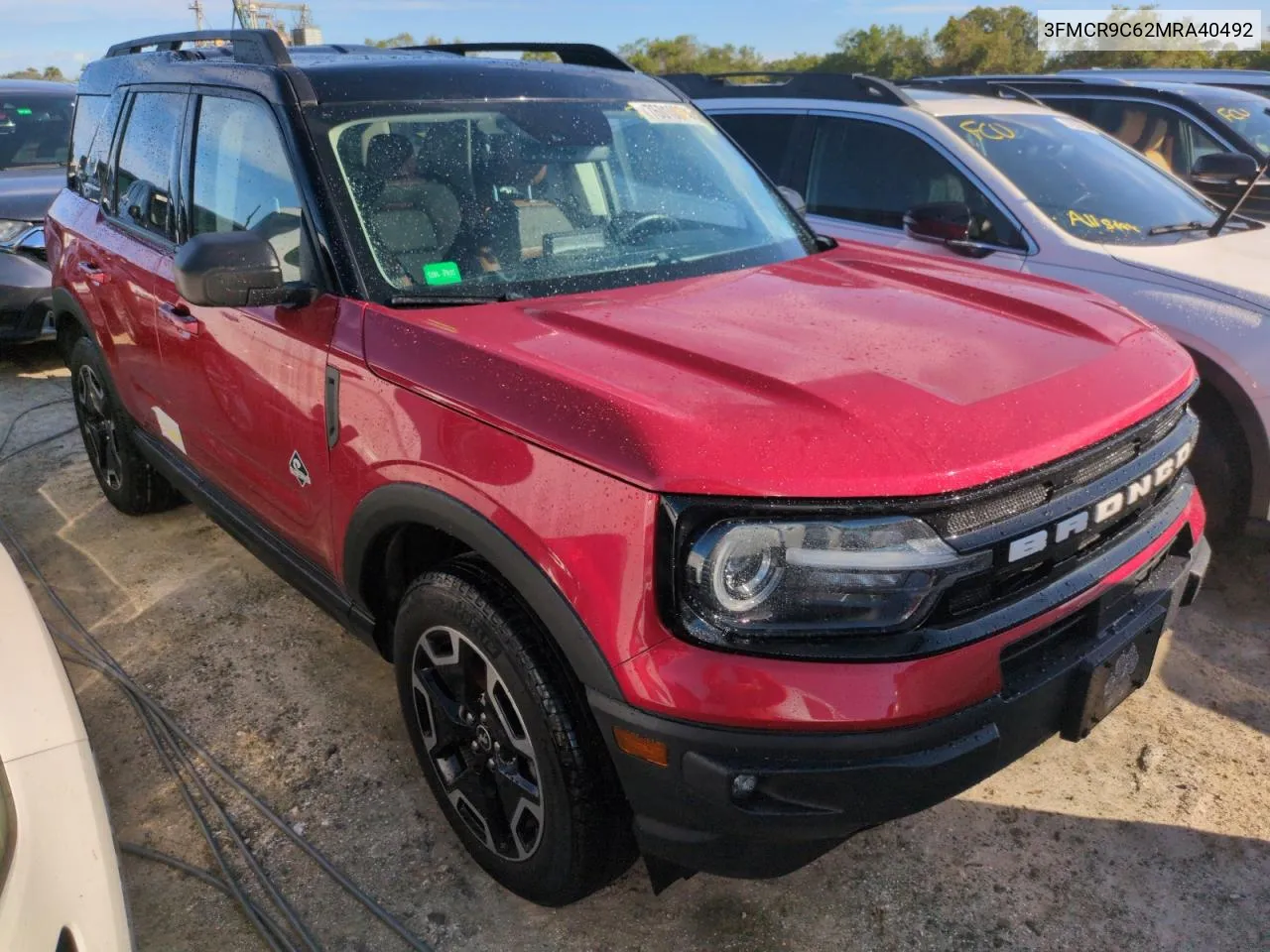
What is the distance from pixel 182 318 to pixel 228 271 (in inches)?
37.1

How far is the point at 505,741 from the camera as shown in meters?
2.20

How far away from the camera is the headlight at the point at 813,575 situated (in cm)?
169

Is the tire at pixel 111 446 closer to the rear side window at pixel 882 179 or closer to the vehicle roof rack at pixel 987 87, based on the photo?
the rear side window at pixel 882 179

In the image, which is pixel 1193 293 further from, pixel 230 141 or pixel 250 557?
pixel 250 557

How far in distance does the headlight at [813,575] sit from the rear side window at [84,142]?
342 cm

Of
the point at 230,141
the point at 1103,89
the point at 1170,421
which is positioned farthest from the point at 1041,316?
the point at 1103,89

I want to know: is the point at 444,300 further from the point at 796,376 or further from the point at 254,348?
the point at 796,376

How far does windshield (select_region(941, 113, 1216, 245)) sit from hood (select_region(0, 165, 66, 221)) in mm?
5721

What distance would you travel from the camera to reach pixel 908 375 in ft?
6.36

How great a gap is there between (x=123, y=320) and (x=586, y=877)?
8.91 ft

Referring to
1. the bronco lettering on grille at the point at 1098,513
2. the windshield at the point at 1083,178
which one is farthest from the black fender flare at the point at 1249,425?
the bronco lettering on grille at the point at 1098,513

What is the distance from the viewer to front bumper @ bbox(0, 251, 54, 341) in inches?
262

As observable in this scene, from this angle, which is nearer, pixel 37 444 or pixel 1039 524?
pixel 1039 524

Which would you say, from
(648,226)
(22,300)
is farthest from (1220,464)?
(22,300)
